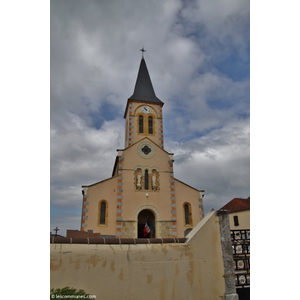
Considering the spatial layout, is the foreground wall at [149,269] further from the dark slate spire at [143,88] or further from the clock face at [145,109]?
the dark slate spire at [143,88]

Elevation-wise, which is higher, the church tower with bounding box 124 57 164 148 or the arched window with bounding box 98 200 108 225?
the church tower with bounding box 124 57 164 148

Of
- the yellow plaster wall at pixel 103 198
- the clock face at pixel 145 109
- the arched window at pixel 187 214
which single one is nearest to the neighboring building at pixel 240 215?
the arched window at pixel 187 214

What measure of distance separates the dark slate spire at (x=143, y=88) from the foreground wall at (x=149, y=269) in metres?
18.8

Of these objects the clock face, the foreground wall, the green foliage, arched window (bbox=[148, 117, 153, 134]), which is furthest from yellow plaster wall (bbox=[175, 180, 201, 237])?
the green foliage

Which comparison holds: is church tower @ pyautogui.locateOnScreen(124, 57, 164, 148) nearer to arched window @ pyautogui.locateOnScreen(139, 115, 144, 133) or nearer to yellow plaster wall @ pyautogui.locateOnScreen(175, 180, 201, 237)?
arched window @ pyautogui.locateOnScreen(139, 115, 144, 133)

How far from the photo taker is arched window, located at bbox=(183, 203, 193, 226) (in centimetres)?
1743

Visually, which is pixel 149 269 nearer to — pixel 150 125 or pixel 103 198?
pixel 103 198

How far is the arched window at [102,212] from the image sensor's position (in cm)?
1597

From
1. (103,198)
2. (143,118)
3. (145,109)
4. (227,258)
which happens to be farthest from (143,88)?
(227,258)

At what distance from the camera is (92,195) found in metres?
16.3

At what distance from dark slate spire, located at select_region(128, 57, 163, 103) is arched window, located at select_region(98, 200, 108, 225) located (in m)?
10.5

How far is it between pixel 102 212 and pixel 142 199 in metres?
2.97

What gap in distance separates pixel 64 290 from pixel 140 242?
4.96 ft
